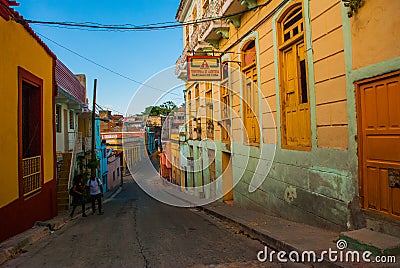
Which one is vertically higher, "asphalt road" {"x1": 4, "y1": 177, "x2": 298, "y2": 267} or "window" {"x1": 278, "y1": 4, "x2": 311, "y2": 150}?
"window" {"x1": 278, "y1": 4, "x2": 311, "y2": 150}

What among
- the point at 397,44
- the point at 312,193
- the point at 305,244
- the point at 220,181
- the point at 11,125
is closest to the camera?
the point at 397,44

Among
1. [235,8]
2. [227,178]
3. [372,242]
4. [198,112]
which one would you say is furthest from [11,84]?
[198,112]

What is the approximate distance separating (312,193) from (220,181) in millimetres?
8180

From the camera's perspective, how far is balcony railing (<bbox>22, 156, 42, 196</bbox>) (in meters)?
8.50

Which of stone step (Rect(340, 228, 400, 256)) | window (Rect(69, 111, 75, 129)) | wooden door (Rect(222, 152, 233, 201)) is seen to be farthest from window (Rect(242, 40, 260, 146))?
window (Rect(69, 111, 75, 129))

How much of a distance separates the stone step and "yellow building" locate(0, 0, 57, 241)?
6095 millimetres

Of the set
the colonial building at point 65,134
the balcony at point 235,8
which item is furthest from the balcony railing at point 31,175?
the balcony at point 235,8

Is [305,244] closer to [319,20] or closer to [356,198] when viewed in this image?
[356,198]

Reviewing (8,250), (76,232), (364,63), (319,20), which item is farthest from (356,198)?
(76,232)

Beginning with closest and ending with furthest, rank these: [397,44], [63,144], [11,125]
A: [397,44], [11,125], [63,144]

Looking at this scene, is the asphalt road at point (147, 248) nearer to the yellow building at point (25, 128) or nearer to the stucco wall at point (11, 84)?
the yellow building at point (25, 128)

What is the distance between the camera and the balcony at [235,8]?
9.80 m

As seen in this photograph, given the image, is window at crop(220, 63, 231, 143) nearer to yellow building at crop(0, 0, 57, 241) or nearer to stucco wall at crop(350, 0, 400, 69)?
yellow building at crop(0, 0, 57, 241)

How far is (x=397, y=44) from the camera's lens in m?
4.62
